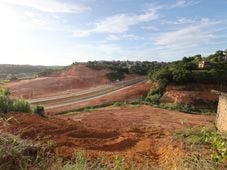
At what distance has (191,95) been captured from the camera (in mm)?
34125

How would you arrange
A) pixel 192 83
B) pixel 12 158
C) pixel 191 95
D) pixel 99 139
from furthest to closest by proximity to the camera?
pixel 192 83 < pixel 191 95 < pixel 99 139 < pixel 12 158

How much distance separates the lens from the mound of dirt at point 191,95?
33.0 m

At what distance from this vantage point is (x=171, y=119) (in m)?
23.6

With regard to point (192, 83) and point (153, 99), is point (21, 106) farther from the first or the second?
point (192, 83)

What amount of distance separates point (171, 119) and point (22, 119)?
1152 cm

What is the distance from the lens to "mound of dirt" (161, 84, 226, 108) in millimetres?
32969

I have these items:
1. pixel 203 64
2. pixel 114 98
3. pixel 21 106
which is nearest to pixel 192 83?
pixel 203 64

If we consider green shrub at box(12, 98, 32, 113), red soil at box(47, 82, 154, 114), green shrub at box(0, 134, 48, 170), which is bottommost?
red soil at box(47, 82, 154, 114)

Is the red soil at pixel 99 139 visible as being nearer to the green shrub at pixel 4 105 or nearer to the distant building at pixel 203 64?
the green shrub at pixel 4 105

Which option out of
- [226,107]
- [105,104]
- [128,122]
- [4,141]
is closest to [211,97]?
[105,104]

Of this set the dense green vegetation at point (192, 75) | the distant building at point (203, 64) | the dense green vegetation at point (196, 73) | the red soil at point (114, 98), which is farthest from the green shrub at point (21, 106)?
the distant building at point (203, 64)

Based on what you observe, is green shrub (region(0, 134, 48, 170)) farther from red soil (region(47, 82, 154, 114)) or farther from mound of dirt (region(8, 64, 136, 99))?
mound of dirt (region(8, 64, 136, 99))

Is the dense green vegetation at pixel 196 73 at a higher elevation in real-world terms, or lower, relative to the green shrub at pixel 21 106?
higher

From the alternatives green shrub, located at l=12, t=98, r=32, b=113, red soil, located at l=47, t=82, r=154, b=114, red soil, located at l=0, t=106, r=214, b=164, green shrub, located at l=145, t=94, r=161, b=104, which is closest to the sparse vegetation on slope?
green shrub, located at l=12, t=98, r=32, b=113
